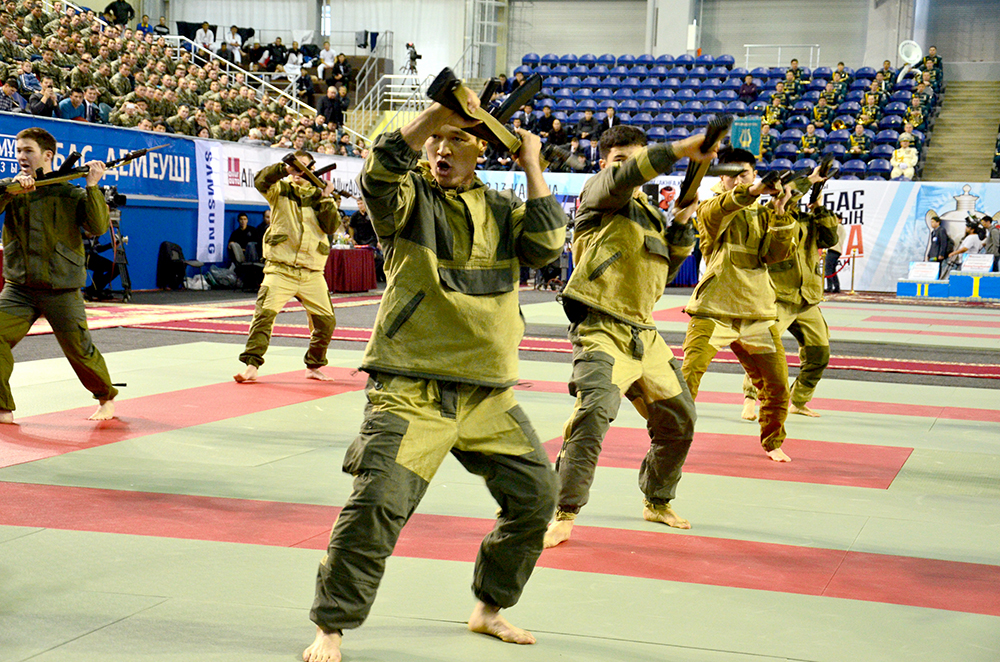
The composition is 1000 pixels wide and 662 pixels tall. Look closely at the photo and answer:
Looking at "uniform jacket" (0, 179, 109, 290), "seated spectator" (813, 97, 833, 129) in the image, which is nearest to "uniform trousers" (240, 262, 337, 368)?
"uniform jacket" (0, 179, 109, 290)

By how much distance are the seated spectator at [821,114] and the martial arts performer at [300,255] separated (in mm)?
22005

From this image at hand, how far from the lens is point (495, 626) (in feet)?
11.4

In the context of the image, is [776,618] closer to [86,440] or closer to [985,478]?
[985,478]

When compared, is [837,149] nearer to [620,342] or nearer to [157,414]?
[157,414]

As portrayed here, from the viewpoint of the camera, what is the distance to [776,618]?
3707mm

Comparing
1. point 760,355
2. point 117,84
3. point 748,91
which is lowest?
point 760,355

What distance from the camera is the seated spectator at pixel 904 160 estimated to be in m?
26.2

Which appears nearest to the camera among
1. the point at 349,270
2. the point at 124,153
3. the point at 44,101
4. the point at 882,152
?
the point at 44,101

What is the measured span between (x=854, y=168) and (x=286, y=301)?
21111 mm

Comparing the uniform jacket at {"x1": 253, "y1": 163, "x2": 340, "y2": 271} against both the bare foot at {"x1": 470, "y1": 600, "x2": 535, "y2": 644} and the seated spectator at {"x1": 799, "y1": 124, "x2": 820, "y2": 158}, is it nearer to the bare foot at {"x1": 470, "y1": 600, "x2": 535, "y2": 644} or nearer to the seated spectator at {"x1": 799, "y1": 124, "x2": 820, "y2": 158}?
the bare foot at {"x1": 470, "y1": 600, "x2": 535, "y2": 644}

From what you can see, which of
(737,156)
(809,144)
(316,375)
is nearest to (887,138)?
(809,144)

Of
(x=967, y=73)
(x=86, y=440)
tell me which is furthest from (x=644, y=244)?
(x=967, y=73)

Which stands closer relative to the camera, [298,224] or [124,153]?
[298,224]

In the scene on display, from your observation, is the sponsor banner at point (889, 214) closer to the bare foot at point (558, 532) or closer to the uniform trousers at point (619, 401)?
the uniform trousers at point (619, 401)
